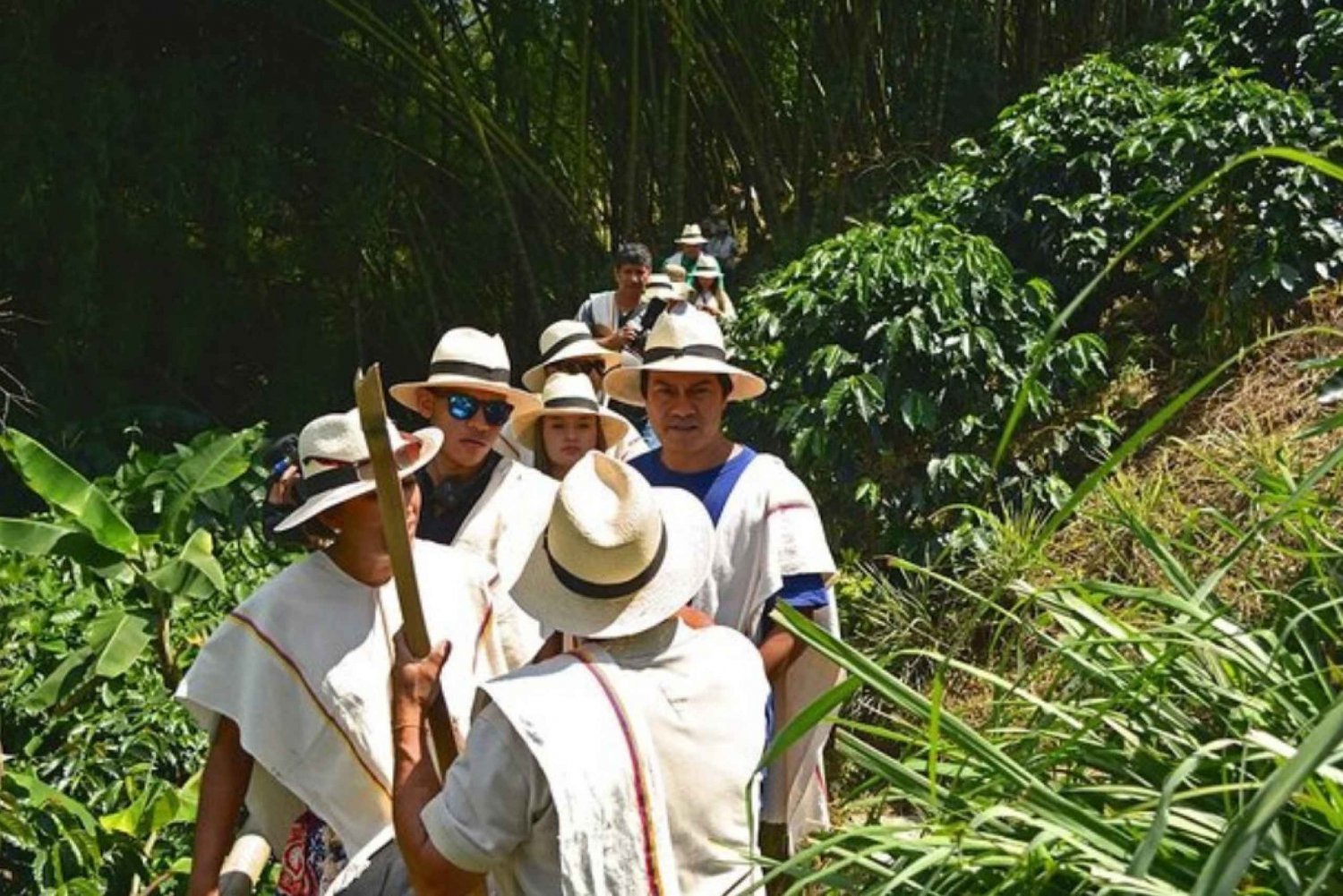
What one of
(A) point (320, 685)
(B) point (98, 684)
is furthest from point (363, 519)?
(B) point (98, 684)

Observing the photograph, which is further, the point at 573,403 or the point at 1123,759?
the point at 573,403

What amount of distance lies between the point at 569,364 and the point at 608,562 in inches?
138

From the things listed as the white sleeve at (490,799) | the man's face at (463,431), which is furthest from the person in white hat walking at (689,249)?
the white sleeve at (490,799)

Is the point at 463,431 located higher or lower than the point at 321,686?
higher

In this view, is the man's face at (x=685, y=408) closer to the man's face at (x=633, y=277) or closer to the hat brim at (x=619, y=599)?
the hat brim at (x=619, y=599)

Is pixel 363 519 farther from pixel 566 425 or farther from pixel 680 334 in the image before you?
pixel 566 425

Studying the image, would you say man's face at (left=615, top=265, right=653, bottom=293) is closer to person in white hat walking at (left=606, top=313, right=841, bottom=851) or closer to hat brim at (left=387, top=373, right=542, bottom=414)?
hat brim at (left=387, top=373, right=542, bottom=414)

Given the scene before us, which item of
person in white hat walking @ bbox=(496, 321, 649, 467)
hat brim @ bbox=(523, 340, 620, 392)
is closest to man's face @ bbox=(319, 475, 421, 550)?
person in white hat walking @ bbox=(496, 321, 649, 467)


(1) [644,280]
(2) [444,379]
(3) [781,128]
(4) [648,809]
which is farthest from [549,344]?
(3) [781,128]

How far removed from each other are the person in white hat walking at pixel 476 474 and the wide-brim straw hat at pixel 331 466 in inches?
30.1

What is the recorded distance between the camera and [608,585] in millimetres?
3102

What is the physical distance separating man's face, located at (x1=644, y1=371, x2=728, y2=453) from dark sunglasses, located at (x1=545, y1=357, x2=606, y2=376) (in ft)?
5.73

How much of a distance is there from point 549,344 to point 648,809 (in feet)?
13.2

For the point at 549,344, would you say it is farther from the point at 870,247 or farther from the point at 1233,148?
the point at 1233,148
